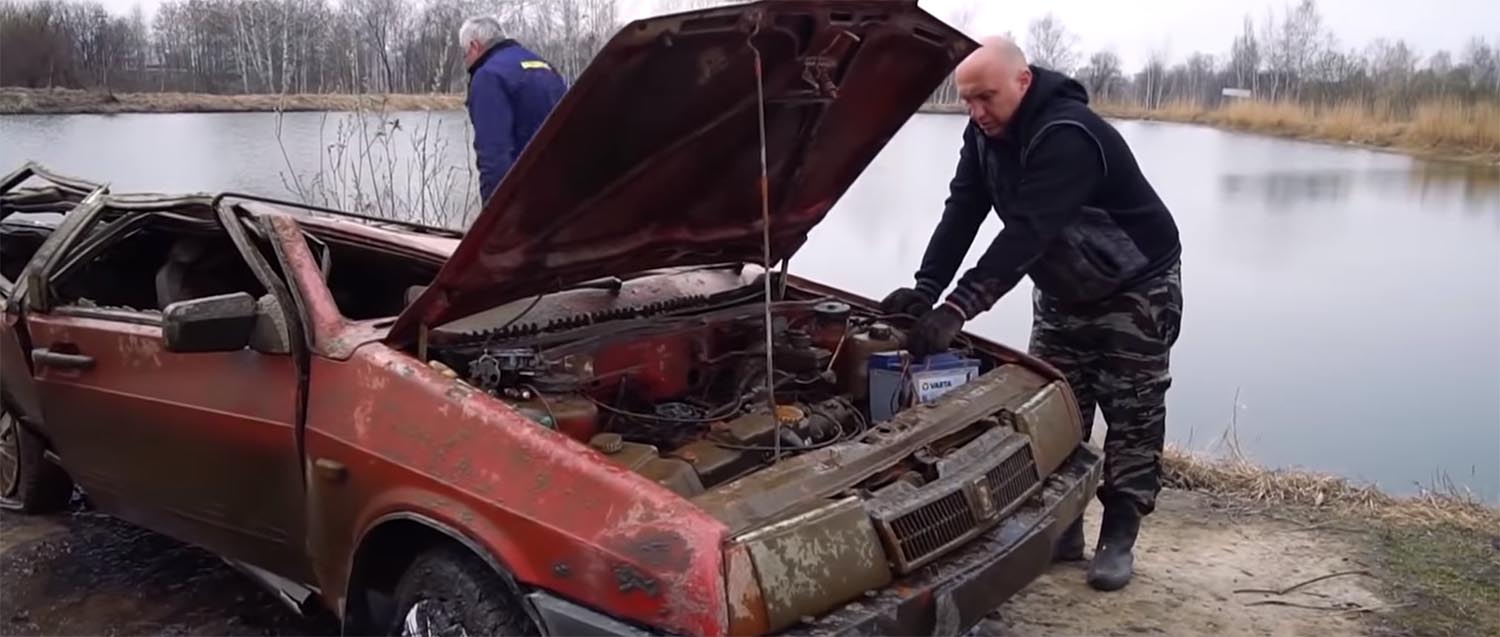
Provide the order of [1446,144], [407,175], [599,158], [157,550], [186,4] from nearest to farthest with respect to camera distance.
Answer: [599,158] < [157,550] < [407,175] < [1446,144] < [186,4]

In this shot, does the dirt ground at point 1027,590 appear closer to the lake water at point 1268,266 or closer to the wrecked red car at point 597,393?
the wrecked red car at point 597,393

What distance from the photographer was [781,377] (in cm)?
378

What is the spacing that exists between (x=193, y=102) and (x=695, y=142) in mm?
22885

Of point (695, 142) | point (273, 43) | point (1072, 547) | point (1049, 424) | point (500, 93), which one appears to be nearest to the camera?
point (695, 142)

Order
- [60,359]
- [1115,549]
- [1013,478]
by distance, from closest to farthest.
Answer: [1013,478], [60,359], [1115,549]

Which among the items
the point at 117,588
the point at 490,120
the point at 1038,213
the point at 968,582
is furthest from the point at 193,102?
the point at 968,582

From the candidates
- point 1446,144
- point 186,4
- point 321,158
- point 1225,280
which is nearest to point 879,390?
point 321,158

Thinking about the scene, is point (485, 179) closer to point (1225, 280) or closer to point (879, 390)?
point (879, 390)

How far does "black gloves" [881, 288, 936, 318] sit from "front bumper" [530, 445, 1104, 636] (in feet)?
3.34

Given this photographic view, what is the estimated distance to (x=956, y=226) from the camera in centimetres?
445

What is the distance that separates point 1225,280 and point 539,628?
417 inches

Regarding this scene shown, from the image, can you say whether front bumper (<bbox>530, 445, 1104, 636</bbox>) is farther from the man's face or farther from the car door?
the man's face

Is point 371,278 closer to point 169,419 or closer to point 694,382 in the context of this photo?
point 169,419

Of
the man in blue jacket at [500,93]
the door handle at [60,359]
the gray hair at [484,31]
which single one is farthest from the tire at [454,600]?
the gray hair at [484,31]
